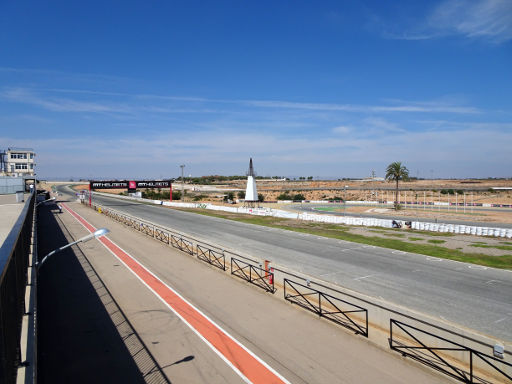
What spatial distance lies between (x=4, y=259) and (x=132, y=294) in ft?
33.8

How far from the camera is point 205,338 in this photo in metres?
12.3

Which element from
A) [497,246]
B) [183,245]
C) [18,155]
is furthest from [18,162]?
[497,246]

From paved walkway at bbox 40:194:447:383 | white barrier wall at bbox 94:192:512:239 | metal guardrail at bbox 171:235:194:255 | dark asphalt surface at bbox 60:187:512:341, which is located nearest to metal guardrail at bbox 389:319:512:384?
paved walkway at bbox 40:194:447:383

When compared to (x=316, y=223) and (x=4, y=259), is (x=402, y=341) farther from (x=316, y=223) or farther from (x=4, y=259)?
(x=316, y=223)

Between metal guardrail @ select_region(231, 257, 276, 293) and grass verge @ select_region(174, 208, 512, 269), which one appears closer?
metal guardrail @ select_region(231, 257, 276, 293)

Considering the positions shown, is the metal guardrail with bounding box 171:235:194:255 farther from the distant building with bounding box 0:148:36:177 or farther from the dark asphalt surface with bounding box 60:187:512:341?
the distant building with bounding box 0:148:36:177

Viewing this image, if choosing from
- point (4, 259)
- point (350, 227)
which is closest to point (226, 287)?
point (4, 259)

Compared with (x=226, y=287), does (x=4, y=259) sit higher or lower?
higher

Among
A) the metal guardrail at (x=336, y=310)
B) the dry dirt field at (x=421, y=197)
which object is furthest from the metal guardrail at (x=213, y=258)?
the dry dirt field at (x=421, y=197)

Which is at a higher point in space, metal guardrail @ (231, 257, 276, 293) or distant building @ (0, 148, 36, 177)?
distant building @ (0, 148, 36, 177)

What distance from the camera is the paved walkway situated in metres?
10.0

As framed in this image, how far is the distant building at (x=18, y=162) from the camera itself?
3585 inches

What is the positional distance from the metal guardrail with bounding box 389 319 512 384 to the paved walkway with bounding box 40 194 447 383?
1.37 feet

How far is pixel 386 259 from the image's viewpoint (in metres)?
25.4
